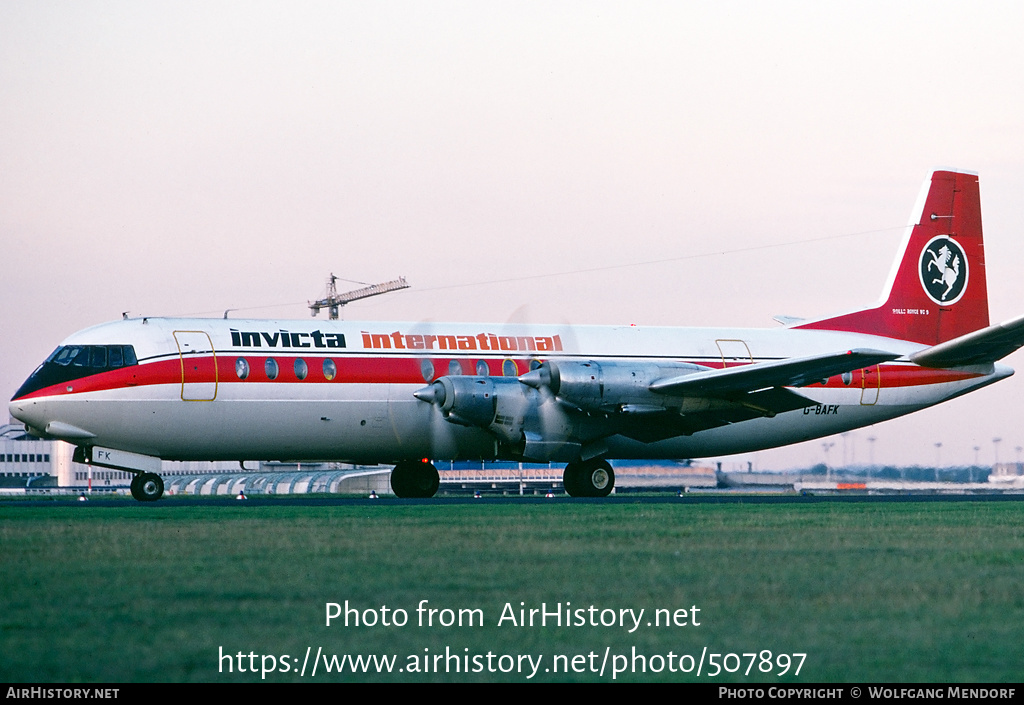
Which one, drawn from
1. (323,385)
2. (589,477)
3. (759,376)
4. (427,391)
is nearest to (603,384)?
(589,477)

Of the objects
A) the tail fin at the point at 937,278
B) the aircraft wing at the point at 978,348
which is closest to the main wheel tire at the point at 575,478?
the tail fin at the point at 937,278

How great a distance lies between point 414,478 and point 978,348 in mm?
15857

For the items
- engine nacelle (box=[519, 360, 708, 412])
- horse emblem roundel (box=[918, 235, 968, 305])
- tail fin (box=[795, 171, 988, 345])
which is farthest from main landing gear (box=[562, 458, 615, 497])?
horse emblem roundel (box=[918, 235, 968, 305])

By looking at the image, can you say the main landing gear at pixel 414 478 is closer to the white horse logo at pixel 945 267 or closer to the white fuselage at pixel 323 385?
the white fuselage at pixel 323 385

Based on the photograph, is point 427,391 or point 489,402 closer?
point 489,402

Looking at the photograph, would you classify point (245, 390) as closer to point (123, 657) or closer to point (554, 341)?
point (554, 341)

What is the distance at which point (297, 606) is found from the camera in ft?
35.5

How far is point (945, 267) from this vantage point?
38.6 meters

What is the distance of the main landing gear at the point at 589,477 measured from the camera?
107ft

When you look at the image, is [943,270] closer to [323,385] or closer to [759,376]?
[759,376]

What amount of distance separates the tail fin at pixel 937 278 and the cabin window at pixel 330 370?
1494 cm

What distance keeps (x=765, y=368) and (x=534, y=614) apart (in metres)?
20.6

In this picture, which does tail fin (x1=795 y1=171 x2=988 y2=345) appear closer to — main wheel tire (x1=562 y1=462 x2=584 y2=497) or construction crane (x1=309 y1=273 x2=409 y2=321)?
main wheel tire (x1=562 y1=462 x2=584 y2=497)

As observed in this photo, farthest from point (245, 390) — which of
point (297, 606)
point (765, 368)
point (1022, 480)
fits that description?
Result: point (1022, 480)
